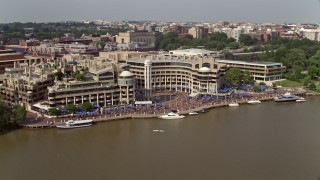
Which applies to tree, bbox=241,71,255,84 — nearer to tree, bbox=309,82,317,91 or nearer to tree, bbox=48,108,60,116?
tree, bbox=309,82,317,91

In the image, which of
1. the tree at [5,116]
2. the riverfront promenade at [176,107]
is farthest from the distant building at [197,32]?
the tree at [5,116]

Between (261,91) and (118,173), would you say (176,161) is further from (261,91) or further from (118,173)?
(261,91)

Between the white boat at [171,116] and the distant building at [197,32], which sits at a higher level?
the distant building at [197,32]

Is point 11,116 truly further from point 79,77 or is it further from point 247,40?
point 247,40

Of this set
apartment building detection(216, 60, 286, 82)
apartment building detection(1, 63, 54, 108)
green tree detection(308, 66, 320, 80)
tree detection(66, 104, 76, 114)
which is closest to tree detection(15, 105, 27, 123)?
tree detection(66, 104, 76, 114)

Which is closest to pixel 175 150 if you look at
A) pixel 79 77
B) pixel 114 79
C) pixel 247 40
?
pixel 79 77

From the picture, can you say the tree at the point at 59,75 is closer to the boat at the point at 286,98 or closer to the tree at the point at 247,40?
the boat at the point at 286,98

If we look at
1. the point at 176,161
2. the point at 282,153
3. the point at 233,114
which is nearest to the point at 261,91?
the point at 233,114
